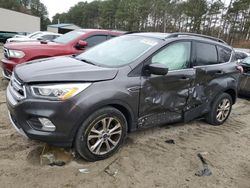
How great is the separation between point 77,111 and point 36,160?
925 mm

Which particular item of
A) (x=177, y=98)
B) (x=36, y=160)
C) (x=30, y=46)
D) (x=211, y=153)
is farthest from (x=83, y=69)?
(x=30, y=46)

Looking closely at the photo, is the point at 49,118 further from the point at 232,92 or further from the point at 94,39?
the point at 94,39

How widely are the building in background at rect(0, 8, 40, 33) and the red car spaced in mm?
27914

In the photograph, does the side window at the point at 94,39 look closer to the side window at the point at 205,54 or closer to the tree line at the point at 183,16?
the side window at the point at 205,54

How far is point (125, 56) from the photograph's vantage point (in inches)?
159

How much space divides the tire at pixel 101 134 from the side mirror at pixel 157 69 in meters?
0.74

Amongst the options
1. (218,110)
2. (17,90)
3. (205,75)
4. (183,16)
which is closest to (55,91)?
(17,90)

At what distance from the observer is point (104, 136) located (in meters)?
3.60

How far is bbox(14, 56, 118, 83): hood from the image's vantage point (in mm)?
3275

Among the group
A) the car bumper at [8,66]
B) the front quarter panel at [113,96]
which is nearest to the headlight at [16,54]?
the car bumper at [8,66]

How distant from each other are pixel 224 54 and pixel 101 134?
126 inches

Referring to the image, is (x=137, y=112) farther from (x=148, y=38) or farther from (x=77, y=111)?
(x=148, y=38)

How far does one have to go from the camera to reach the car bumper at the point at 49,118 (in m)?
3.13

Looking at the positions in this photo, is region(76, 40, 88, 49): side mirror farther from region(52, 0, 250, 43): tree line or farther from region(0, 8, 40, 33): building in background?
region(52, 0, 250, 43): tree line
